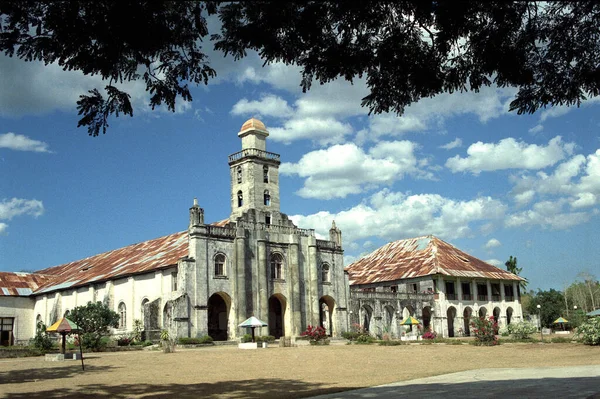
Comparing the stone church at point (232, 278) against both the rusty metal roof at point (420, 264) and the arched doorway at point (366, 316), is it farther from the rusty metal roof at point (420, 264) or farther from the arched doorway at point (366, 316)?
the rusty metal roof at point (420, 264)

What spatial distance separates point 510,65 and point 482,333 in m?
27.3

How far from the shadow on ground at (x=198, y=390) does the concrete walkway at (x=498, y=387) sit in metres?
1.45

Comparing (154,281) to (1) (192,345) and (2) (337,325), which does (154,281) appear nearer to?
(1) (192,345)

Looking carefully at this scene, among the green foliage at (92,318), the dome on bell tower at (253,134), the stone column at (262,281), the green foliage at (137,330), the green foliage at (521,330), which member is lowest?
the green foliage at (521,330)

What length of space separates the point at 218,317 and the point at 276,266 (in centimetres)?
592

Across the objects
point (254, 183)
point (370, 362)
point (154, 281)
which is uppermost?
point (254, 183)

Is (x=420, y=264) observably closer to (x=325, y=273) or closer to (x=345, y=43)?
(x=325, y=273)

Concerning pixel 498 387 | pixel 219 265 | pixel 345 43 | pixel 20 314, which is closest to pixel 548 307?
pixel 219 265

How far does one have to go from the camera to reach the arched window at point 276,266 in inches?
1902

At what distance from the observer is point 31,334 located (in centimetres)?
5716

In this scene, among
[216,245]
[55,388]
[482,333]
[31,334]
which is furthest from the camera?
[31,334]

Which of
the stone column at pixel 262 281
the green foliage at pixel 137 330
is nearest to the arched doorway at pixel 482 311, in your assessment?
the stone column at pixel 262 281

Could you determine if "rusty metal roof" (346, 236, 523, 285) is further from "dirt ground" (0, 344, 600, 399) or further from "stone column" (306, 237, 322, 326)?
"dirt ground" (0, 344, 600, 399)

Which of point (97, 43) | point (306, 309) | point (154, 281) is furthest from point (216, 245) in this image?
point (97, 43)
